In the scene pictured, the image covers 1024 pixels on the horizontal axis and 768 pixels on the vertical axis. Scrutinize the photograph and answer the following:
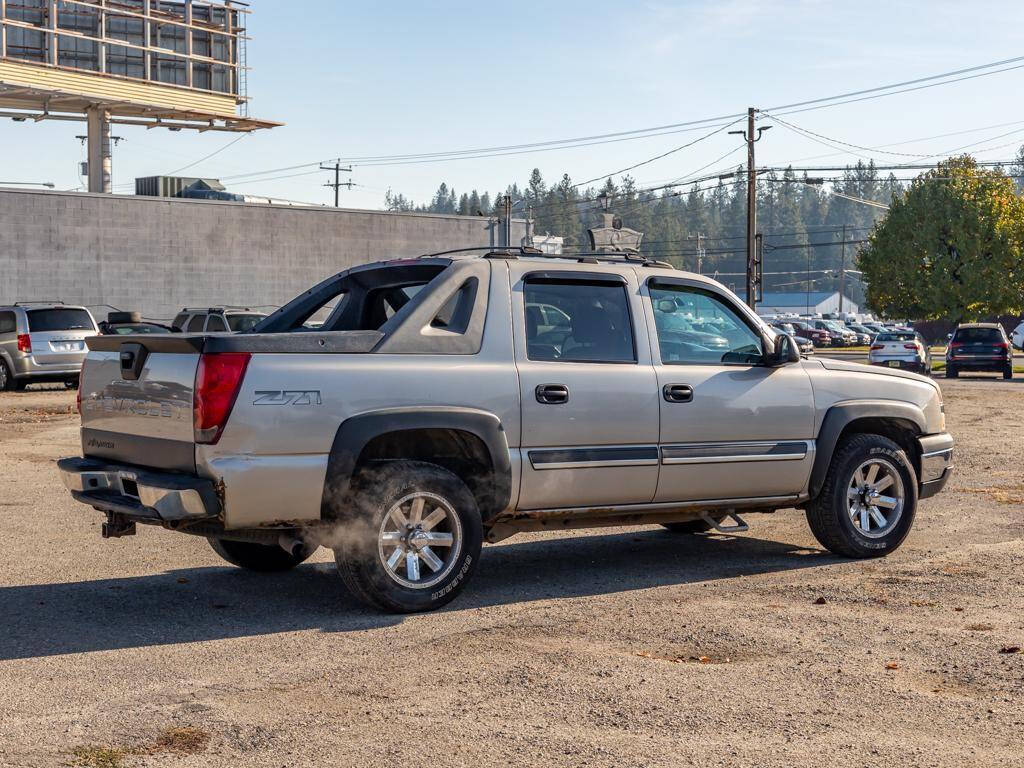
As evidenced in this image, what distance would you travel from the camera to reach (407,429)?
Result: 23.0ft

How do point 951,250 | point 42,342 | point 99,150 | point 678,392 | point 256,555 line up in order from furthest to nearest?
point 951,250 < point 99,150 < point 42,342 < point 256,555 < point 678,392

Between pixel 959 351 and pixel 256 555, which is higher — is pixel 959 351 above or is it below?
above

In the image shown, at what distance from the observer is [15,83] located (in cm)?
4544

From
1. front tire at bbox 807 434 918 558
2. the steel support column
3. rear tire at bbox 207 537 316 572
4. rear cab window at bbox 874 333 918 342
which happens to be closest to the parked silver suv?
rear tire at bbox 207 537 316 572

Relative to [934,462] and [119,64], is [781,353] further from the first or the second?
[119,64]

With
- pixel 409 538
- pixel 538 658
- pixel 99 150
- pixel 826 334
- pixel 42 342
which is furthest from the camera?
pixel 826 334

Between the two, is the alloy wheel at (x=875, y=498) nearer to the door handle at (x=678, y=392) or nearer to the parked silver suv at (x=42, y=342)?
the door handle at (x=678, y=392)

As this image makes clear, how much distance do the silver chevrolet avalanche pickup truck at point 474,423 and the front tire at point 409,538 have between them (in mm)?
12

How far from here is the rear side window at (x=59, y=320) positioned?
25781 millimetres

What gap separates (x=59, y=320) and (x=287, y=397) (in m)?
21.0

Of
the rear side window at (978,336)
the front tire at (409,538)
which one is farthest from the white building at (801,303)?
the front tire at (409,538)

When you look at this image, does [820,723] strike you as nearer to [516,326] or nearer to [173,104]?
[516,326]

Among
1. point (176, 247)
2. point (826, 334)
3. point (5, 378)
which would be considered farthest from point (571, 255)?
point (826, 334)

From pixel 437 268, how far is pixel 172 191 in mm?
41069
